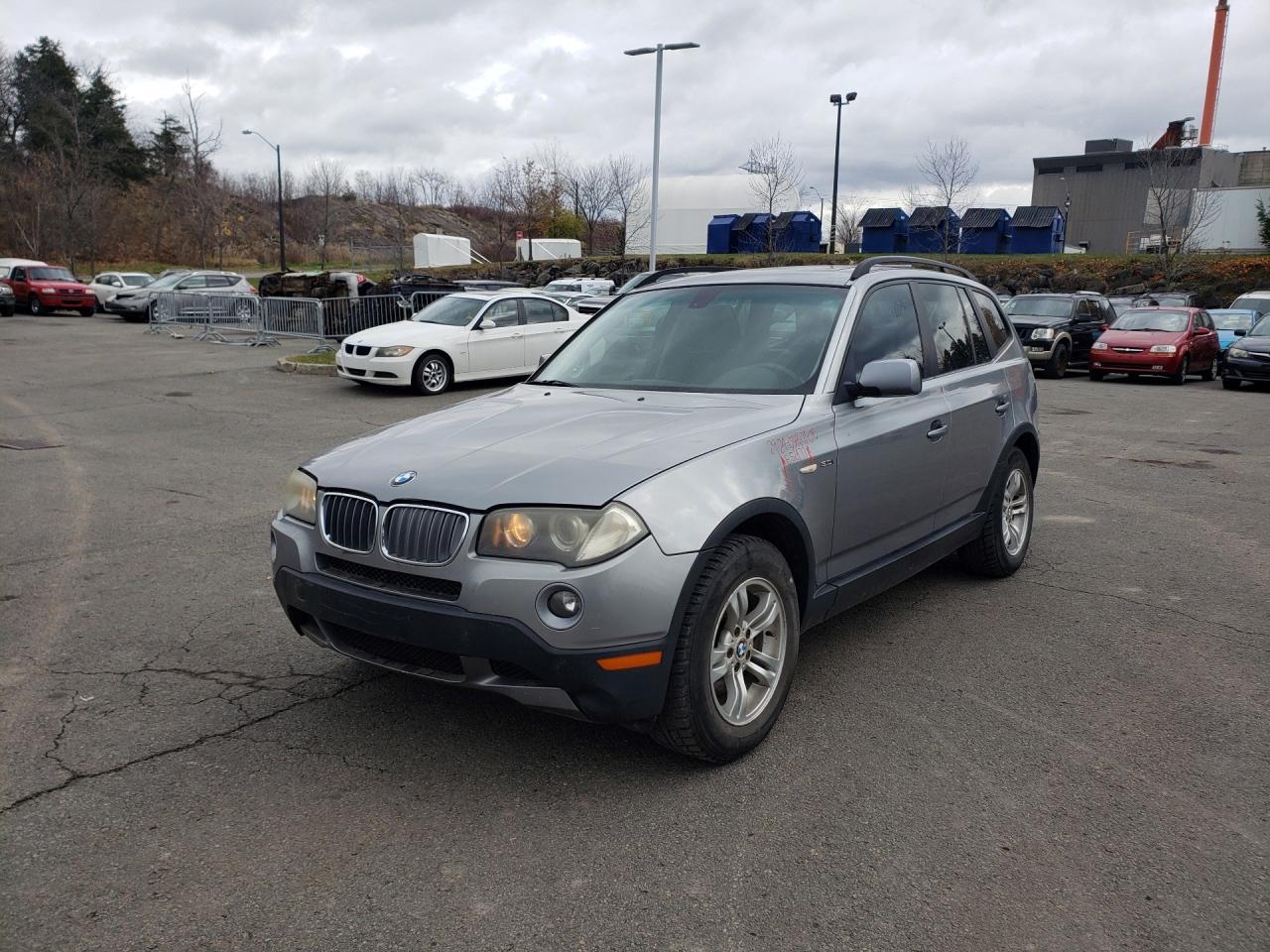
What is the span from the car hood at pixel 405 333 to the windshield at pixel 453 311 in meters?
0.16

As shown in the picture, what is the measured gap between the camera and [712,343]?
15.2ft

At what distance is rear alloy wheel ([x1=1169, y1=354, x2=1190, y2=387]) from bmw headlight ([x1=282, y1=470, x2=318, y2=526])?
20.4 metres

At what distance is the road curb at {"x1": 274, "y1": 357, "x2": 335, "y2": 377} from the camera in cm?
1795

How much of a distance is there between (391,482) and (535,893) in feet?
4.74

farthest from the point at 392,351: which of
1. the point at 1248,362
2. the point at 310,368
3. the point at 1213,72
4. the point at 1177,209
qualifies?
the point at 1213,72

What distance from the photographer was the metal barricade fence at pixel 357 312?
2062cm

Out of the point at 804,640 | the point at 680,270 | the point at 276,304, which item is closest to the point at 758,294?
the point at 680,270

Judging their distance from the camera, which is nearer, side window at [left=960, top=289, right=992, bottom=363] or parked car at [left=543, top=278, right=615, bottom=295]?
side window at [left=960, top=289, right=992, bottom=363]

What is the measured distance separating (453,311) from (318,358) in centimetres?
386

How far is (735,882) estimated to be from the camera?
2.89m

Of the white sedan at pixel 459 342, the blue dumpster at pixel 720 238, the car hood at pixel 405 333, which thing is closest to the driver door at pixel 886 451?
the white sedan at pixel 459 342

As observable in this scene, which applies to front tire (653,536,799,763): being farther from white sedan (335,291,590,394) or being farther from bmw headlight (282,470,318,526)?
white sedan (335,291,590,394)

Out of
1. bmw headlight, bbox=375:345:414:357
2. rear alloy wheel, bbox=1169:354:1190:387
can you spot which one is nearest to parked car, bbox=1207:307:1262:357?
rear alloy wheel, bbox=1169:354:1190:387

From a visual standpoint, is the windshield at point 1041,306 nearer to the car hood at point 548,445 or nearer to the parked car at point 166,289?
the car hood at point 548,445
